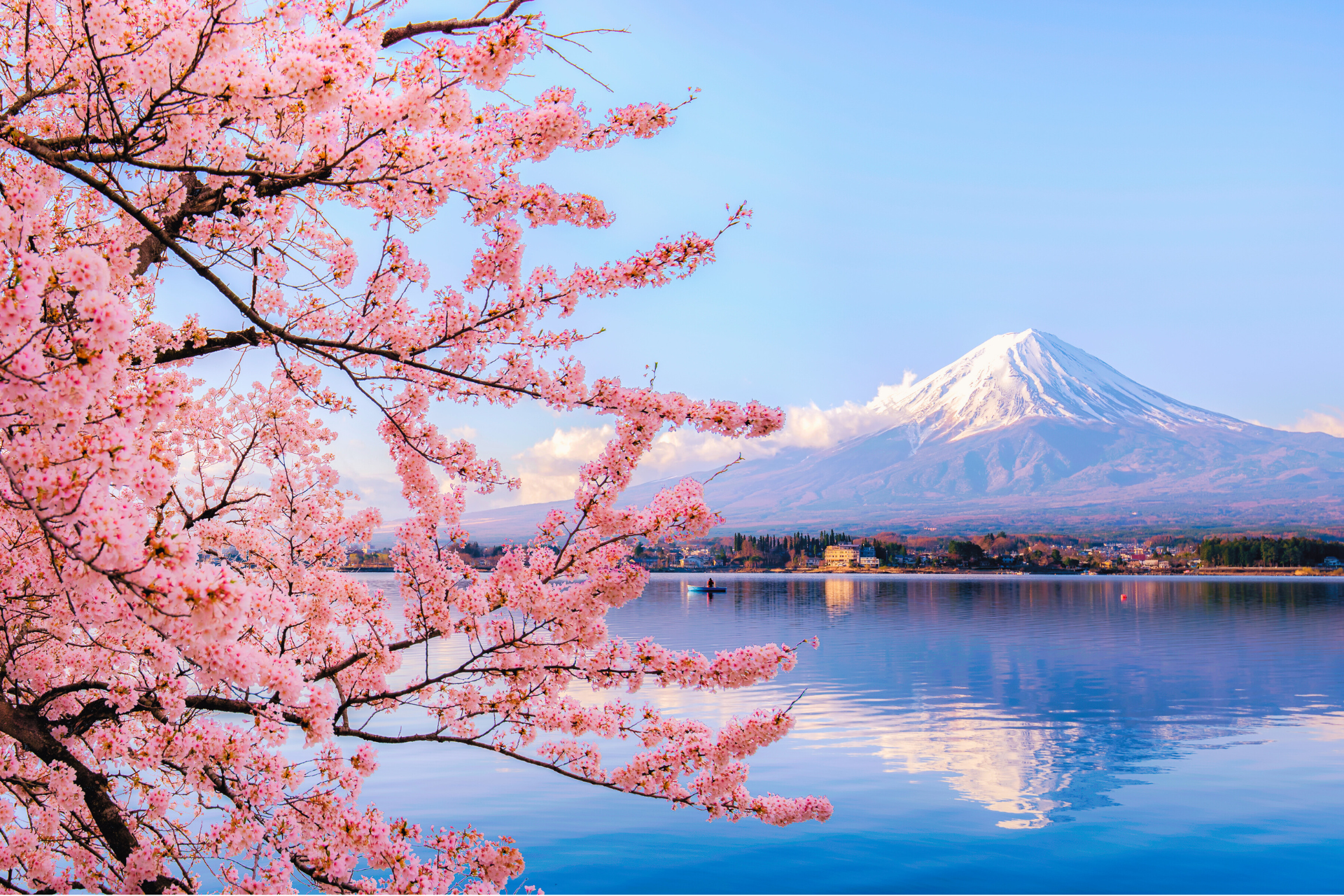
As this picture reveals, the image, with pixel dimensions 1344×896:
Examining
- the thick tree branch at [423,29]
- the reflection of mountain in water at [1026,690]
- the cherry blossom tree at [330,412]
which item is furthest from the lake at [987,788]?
the thick tree branch at [423,29]

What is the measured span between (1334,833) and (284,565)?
70.2ft

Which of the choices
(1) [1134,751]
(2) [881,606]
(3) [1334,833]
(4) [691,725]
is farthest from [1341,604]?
(4) [691,725]

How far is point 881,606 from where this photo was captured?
303 feet

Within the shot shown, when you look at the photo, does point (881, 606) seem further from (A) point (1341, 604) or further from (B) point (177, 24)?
(B) point (177, 24)

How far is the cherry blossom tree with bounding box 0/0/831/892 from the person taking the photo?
392 centimetres

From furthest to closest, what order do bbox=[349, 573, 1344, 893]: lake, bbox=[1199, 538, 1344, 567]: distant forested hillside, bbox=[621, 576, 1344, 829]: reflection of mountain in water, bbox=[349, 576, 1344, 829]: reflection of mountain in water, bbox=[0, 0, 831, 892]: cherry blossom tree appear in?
bbox=[1199, 538, 1344, 567]: distant forested hillside < bbox=[621, 576, 1344, 829]: reflection of mountain in water < bbox=[349, 576, 1344, 829]: reflection of mountain in water < bbox=[349, 573, 1344, 893]: lake < bbox=[0, 0, 831, 892]: cherry blossom tree

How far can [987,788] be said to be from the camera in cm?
2297

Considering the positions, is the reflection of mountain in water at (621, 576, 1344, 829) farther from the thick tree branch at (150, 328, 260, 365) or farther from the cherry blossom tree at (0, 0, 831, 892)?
the thick tree branch at (150, 328, 260, 365)

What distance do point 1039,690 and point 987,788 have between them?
1766 centimetres

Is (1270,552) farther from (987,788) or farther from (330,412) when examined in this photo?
(330,412)

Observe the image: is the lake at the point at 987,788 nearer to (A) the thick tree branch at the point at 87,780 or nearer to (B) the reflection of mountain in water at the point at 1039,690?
(B) the reflection of mountain in water at the point at 1039,690

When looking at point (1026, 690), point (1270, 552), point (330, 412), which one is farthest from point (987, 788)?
point (1270, 552)

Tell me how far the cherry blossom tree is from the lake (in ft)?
37.3

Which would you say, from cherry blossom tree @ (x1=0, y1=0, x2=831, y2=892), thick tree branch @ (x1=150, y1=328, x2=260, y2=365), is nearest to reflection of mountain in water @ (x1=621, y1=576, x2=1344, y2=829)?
cherry blossom tree @ (x1=0, y1=0, x2=831, y2=892)
